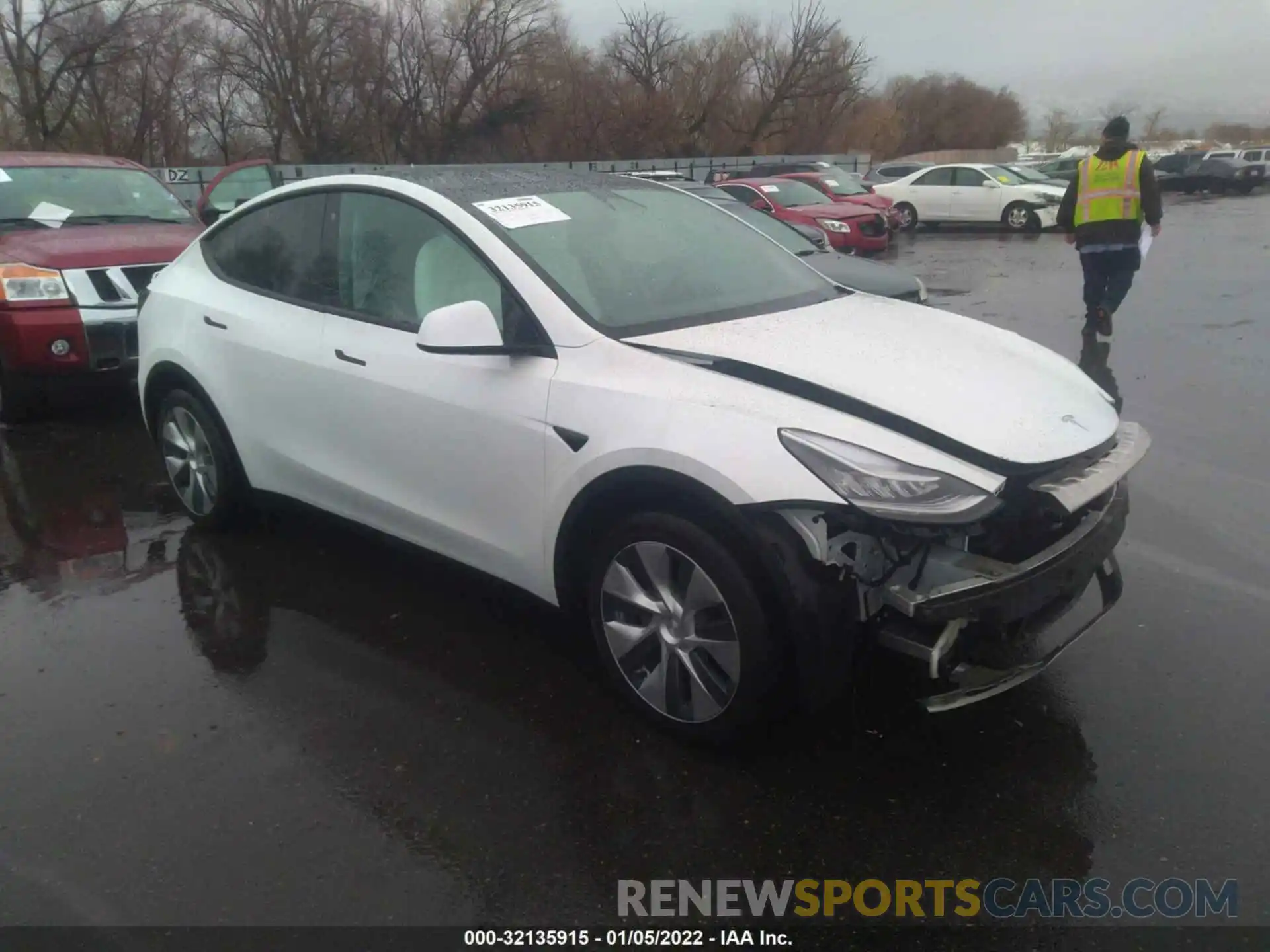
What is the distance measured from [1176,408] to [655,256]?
4.70 meters

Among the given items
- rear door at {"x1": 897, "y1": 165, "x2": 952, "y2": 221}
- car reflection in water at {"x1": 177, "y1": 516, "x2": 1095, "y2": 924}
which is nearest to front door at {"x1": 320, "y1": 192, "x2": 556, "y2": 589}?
car reflection in water at {"x1": 177, "y1": 516, "x2": 1095, "y2": 924}

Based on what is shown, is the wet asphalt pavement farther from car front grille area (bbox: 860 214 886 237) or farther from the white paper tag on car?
car front grille area (bbox: 860 214 886 237)

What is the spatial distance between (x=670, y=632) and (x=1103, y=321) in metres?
6.54

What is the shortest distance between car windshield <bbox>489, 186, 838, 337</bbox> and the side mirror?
257 mm

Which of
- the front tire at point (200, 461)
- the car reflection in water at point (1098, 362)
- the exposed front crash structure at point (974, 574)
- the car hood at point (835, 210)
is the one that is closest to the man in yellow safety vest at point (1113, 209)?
the car reflection in water at point (1098, 362)

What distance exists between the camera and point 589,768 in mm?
3117

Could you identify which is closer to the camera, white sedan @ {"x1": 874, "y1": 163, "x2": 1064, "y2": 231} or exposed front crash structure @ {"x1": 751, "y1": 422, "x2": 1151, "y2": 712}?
exposed front crash structure @ {"x1": 751, "y1": 422, "x2": 1151, "y2": 712}

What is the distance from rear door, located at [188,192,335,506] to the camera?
414 cm

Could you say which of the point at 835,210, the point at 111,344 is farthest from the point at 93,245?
the point at 835,210

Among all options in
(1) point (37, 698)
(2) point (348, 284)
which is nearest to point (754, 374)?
(2) point (348, 284)

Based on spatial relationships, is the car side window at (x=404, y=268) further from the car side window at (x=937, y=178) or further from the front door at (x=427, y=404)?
the car side window at (x=937, y=178)

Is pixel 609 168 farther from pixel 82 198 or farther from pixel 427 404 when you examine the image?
pixel 427 404

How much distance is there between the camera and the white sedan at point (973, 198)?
871 inches

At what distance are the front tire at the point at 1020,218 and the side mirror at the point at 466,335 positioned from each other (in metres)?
21.4
